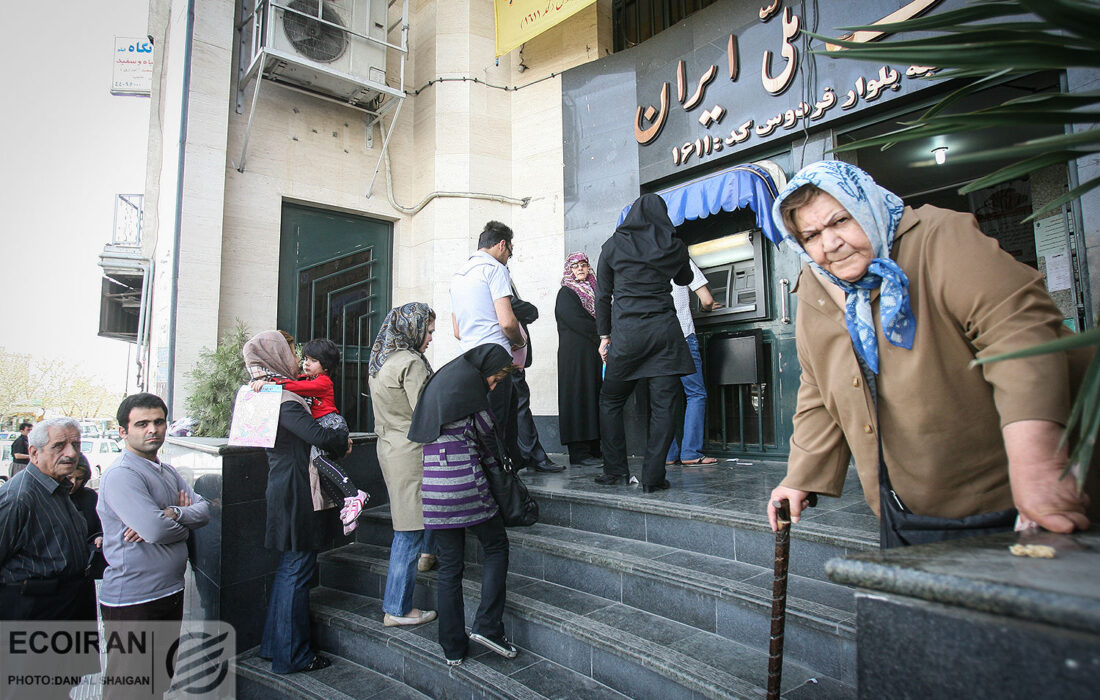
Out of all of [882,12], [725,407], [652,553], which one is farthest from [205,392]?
[882,12]

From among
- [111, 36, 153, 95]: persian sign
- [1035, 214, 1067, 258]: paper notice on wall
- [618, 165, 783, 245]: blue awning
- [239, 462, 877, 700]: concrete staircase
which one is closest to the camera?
[239, 462, 877, 700]: concrete staircase

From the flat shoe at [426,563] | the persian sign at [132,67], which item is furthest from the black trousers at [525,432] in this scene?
the persian sign at [132,67]

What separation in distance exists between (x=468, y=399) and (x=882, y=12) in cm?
457

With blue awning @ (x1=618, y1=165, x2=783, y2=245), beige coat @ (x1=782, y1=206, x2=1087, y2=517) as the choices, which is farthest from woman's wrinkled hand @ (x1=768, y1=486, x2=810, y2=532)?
blue awning @ (x1=618, y1=165, x2=783, y2=245)

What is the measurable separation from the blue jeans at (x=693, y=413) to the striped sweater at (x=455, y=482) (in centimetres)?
289

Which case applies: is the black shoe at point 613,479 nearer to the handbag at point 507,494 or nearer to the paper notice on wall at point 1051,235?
the handbag at point 507,494

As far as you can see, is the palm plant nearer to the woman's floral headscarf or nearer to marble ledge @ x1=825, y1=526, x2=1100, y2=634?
marble ledge @ x1=825, y1=526, x2=1100, y2=634

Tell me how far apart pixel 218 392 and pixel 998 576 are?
573 centimetres

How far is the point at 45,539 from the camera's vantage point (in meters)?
3.20

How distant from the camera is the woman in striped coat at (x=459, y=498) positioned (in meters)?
2.95

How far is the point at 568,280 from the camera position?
227 inches

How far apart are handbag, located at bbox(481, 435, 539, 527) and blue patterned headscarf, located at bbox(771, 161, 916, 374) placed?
1.92 m

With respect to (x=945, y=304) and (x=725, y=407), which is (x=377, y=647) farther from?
(x=725, y=407)

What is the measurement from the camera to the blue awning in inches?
205
